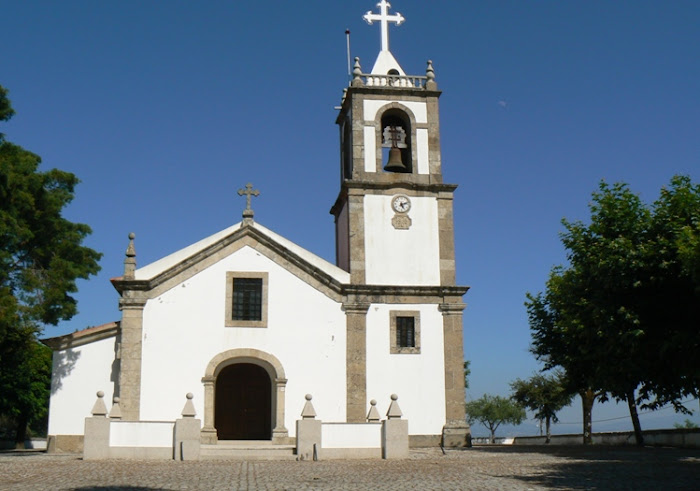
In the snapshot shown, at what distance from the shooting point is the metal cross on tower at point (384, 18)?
26375mm

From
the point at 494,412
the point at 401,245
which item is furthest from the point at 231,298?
the point at 494,412

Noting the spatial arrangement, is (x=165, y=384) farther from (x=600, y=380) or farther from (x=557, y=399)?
(x=557, y=399)

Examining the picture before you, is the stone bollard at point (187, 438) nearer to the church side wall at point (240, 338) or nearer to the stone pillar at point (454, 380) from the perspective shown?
the church side wall at point (240, 338)

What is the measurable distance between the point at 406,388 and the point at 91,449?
9392mm

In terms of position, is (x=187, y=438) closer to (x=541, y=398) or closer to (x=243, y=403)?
(x=243, y=403)

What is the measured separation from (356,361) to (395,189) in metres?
5.83

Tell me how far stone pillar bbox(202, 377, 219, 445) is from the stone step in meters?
0.72

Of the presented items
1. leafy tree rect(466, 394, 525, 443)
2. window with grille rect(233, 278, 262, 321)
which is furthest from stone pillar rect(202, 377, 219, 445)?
leafy tree rect(466, 394, 525, 443)

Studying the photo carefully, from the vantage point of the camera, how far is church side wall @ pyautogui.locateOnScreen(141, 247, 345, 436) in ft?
72.9

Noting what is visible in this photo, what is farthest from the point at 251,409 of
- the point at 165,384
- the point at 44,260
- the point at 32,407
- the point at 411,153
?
the point at 32,407

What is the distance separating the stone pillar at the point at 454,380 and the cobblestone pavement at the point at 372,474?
147 inches

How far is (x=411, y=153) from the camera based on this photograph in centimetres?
2538

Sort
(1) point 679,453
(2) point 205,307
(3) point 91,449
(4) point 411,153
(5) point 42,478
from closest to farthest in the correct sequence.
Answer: (5) point 42,478 → (3) point 91,449 → (1) point 679,453 → (2) point 205,307 → (4) point 411,153

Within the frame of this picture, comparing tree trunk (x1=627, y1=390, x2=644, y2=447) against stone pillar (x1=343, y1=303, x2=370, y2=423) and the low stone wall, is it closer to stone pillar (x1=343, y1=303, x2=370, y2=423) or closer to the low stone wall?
the low stone wall
